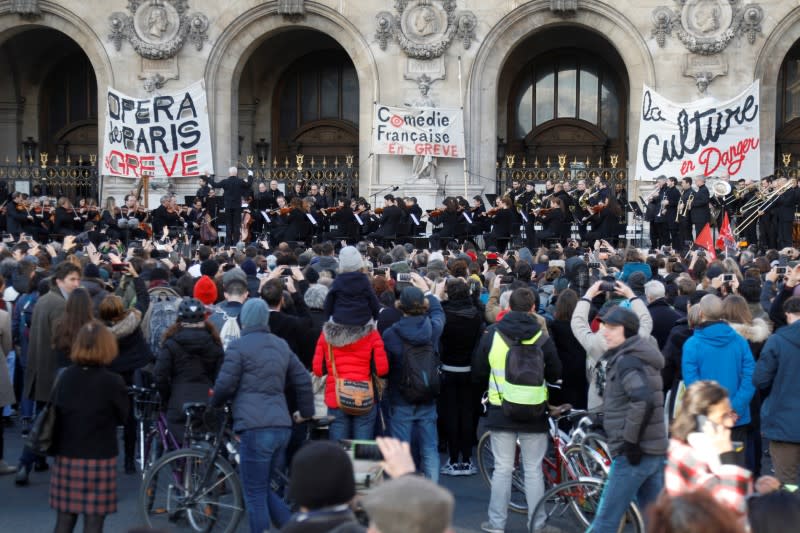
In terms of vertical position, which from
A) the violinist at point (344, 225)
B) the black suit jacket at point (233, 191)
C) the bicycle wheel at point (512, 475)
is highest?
the black suit jacket at point (233, 191)

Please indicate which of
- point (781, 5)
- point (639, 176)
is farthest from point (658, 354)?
point (781, 5)

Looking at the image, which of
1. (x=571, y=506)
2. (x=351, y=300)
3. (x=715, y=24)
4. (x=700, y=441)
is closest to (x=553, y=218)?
(x=715, y=24)

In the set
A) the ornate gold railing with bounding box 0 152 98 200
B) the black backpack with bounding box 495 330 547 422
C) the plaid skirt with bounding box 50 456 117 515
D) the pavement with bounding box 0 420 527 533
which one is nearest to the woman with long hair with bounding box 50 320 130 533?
the plaid skirt with bounding box 50 456 117 515

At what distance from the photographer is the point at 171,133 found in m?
26.5

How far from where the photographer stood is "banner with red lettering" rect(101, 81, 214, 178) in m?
26.4

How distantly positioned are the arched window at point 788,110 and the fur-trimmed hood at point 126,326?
75.2ft

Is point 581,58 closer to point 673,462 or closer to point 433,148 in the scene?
point 433,148

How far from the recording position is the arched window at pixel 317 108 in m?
31.0

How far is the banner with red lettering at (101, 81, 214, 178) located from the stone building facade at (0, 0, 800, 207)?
512mm

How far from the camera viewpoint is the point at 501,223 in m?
22.2

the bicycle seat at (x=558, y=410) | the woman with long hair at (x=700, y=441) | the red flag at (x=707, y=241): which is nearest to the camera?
the woman with long hair at (x=700, y=441)

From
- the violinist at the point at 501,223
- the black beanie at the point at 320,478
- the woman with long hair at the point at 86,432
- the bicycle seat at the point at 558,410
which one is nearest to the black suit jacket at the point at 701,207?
the violinist at the point at 501,223

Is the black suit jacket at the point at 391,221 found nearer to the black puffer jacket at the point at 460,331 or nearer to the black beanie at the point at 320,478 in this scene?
the black puffer jacket at the point at 460,331

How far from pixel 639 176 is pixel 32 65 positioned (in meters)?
16.7
